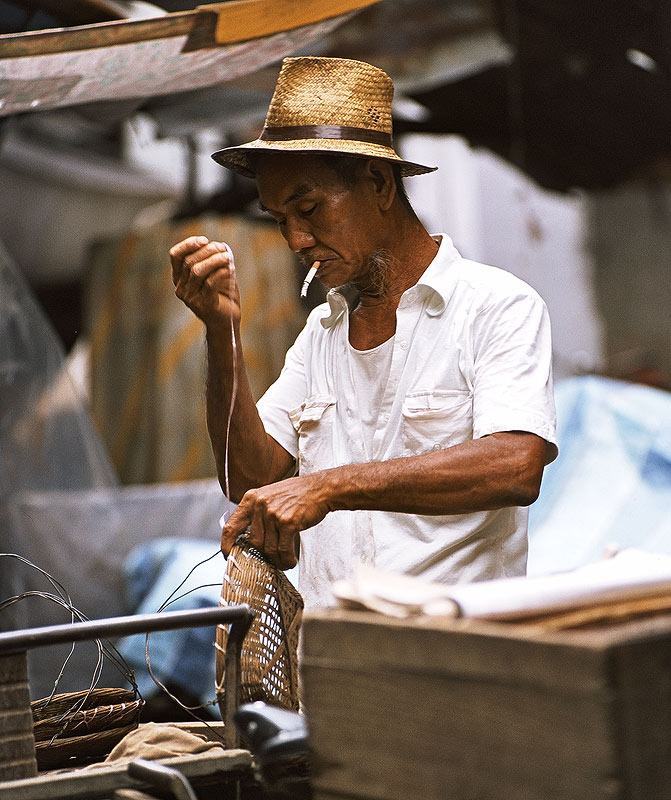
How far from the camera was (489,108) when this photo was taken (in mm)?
5785

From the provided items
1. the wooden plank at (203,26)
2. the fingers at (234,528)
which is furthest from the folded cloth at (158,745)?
the wooden plank at (203,26)

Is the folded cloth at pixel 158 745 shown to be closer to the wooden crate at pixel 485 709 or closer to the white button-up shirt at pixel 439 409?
the wooden crate at pixel 485 709

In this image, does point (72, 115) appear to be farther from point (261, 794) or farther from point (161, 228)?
point (261, 794)

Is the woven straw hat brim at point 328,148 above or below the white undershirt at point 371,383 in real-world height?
above

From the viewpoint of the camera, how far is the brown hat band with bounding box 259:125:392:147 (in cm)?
227

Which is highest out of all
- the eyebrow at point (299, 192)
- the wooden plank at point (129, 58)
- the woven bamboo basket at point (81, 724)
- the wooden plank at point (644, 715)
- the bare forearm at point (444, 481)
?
the wooden plank at point (129, 58)

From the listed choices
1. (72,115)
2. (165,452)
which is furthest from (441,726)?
(165,452)

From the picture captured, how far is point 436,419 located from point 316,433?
0.32 metres

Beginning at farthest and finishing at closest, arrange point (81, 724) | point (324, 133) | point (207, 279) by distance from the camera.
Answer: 1. point (324, 133)
2. point (207, 279)
3. point (81, 724)

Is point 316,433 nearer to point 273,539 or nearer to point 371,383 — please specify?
point 371,383

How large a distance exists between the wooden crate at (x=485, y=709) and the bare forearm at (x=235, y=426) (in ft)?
3.40

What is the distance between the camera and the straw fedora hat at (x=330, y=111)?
7.45 ft

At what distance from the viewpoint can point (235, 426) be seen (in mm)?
2393

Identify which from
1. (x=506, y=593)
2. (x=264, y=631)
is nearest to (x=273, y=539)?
(x=264, y=631)
